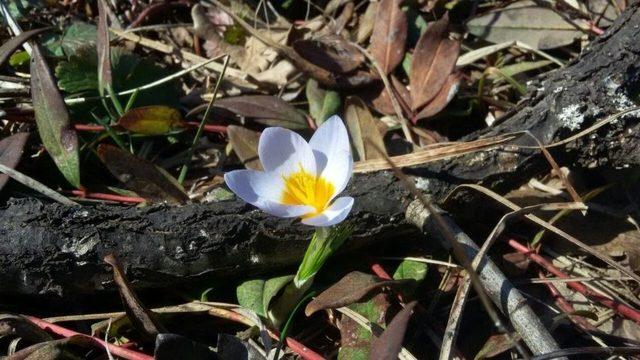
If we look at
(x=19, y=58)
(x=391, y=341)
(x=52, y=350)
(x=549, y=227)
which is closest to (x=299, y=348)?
(x=391, y=341)

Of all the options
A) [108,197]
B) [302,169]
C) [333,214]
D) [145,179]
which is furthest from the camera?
[108,197]

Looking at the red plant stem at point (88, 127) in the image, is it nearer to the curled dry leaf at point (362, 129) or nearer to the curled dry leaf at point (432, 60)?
the curled dry leaf at point (362, 129)

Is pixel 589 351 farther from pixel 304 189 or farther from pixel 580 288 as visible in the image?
pixel 304 189

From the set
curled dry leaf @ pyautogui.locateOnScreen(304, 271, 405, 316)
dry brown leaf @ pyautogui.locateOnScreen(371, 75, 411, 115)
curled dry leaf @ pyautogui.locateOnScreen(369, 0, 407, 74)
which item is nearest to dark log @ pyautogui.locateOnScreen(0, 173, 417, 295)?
curled dry leaf @ pyautogui.locateOnScreen(304, 271, 405, 316)

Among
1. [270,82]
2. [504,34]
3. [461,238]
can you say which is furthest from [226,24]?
[461,238]

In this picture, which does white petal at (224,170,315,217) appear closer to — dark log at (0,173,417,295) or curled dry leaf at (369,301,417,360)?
dark log at (0,173,417,295)

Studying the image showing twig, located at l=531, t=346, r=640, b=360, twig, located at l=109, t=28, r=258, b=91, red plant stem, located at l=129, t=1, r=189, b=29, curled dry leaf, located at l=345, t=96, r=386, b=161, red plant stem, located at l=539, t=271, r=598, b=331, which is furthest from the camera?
red plant stem, located at l=129, t=1, r=189, b=29
